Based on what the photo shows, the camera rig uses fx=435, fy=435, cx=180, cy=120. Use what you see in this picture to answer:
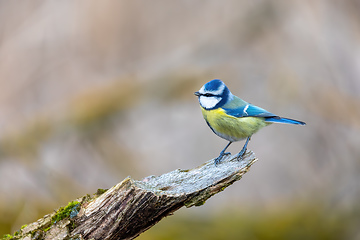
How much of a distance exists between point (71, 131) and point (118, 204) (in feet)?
11.2

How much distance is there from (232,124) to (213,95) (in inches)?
6.9

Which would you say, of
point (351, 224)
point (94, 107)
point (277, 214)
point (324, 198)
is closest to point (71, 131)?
point (94, 107)

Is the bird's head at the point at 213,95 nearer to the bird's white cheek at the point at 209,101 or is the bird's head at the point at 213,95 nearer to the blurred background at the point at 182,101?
the bird's white cheek at the point at 209,101

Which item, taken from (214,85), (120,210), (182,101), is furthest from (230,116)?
(182,101)

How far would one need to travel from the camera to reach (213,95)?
220cm

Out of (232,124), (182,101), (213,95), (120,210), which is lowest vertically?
(120,210)

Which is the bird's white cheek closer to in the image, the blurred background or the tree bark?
the tree bark

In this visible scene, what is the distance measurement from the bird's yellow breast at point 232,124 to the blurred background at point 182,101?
239 centimetres

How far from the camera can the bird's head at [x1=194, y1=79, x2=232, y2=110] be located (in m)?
2.15

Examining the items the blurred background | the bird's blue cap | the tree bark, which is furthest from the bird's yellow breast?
the blurred background

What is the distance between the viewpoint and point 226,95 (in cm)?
225

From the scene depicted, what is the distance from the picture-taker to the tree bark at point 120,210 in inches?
60.4

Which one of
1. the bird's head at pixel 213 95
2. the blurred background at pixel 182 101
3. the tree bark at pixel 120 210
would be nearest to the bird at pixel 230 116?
the bird's head at pixel 213 95

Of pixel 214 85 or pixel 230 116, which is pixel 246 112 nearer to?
pixel 230 116
